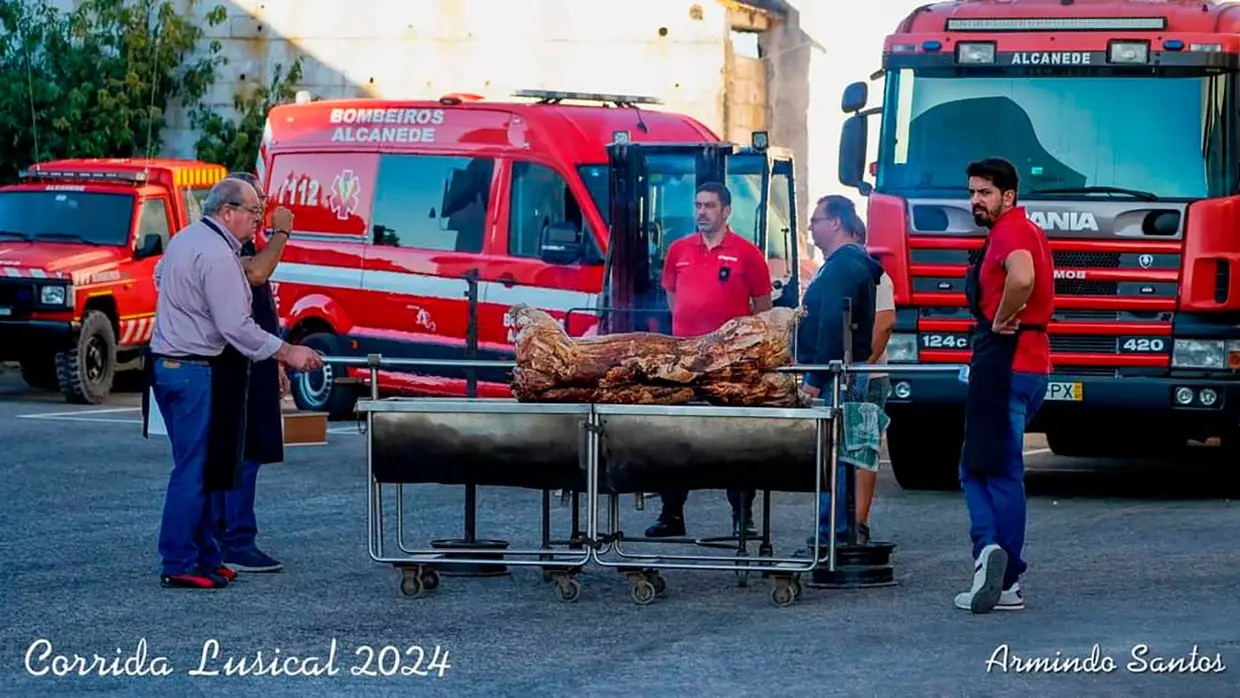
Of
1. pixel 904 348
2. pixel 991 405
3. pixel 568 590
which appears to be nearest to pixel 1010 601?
pixel 991 405

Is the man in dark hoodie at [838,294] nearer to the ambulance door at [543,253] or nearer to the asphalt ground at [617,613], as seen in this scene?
the asphalt ground at [617,613]

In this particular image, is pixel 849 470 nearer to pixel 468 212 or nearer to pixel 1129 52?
pixel 1129 52

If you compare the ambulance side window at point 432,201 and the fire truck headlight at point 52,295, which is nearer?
the ambulance side window at point 432,201

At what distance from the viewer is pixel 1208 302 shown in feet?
48.5

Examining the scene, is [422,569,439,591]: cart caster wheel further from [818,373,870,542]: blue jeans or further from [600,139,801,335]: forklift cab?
[600,139,801,335]: forklift cab

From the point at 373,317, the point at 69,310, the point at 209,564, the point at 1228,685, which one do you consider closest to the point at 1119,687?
the point at 1228,685

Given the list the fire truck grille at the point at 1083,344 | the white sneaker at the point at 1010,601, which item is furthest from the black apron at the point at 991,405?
the fire truck grille at the point at 1083,344

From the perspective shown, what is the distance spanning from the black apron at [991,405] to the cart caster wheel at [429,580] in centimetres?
242

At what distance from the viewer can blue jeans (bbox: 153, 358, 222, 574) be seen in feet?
36.4

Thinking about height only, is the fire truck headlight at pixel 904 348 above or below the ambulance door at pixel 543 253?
below

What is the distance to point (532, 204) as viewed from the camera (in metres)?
20.0

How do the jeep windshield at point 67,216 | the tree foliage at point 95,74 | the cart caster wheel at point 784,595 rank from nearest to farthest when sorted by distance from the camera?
the cart caster wheel at point 784,595 < the jeep windshield at point 67,216 < the tree foliage at point 95,74

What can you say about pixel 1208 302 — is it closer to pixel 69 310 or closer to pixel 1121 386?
pixel 1121 386

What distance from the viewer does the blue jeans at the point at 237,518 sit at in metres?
11.8
